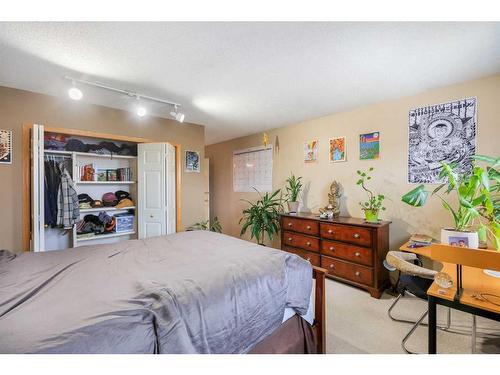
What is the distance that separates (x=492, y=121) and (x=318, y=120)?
6.09 feet

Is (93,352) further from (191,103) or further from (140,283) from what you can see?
(191,103)

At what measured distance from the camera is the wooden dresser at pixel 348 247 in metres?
2.43

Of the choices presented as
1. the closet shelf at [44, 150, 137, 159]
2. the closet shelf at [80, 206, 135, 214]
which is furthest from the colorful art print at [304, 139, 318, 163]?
the closet shelf at [80, 206, 135, 214]

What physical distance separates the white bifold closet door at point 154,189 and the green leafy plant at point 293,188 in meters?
1.82

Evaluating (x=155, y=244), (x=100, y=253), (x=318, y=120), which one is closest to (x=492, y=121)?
(x=318, y=120)

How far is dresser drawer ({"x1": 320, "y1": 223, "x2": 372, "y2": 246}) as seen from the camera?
8.11 ft

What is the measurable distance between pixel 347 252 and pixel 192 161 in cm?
260

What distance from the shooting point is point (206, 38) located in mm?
1508

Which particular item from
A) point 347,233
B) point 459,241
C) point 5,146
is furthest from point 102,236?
point 459,241

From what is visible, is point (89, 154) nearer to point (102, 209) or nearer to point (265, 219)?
point (102, 209)

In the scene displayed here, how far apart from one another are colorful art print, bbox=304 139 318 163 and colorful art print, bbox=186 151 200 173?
5.81 feet

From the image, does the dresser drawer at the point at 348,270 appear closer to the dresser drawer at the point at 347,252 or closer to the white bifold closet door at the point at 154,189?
the dresser drawer at the point at 347,252

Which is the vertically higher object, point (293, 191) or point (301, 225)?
point (293, 191)

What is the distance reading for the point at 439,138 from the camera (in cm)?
237
